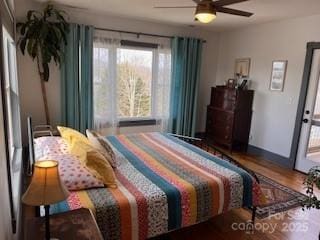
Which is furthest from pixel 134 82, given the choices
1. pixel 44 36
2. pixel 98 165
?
pixel 98 165

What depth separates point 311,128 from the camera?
3.88 metres

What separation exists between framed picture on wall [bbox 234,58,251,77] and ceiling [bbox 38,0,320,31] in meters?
0.70

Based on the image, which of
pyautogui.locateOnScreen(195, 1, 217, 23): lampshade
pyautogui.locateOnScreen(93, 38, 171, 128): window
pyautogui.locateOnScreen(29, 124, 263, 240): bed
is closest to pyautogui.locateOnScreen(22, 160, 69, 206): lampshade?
pyautogui.locateOnScreen(29, 124, 263, 240): bed

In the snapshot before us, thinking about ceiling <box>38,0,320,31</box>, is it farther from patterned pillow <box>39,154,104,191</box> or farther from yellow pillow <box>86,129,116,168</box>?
patterned pillow <box>39,154,104,191</box>

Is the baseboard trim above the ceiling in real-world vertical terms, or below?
below

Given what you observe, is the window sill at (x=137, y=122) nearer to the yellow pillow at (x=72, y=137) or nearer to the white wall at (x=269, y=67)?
the yellow pillow at (x=72, y=137)

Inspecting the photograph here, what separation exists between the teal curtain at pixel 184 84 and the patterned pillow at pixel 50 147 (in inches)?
105

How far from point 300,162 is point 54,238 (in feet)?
13.0

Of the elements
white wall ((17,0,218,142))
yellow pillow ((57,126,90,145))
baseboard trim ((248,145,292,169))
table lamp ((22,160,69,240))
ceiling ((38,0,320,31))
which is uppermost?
ceiling ((38,0,320,31))

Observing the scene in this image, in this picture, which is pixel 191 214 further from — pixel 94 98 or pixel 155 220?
pixel 94 98

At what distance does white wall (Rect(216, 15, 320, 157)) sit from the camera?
395 centimetres

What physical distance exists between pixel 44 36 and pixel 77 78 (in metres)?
0.80

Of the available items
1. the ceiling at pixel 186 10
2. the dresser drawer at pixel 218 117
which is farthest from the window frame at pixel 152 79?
the dresser drawer at pixel 218 117

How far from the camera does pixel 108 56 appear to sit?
14.1ft
